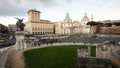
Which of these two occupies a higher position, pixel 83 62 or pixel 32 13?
pixel 32 13

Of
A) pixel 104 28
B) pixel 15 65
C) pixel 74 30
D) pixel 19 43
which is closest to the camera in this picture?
pixel 15 65

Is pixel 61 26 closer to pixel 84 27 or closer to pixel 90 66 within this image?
pixel 84 27

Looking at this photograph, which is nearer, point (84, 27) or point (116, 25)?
point (116, 25)

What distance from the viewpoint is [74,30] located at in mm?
128375

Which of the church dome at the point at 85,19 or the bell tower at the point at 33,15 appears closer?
the bell tower at the point at 33,15

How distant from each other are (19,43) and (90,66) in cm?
1810

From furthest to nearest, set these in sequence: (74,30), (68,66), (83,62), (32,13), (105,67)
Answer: (74,30) → (32,13) → (68,66) → (83,62) → (105,67)

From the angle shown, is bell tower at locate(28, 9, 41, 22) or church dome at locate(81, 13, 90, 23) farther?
church dome at locate(81, 13, 90, 23)

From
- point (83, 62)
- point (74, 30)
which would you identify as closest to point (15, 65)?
Result: point (83, 62)

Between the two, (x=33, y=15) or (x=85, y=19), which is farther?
(x=85, y=19)

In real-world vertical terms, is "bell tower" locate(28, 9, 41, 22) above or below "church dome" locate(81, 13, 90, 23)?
above

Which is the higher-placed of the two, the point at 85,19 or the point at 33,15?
the point at 33,15

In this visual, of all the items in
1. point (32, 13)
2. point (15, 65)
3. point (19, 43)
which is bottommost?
point (15, 65)

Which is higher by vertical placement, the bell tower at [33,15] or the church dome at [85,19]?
the bell tower at [33,15]
